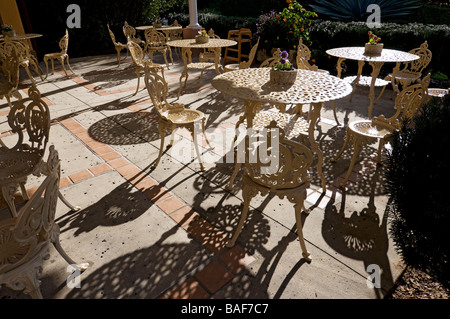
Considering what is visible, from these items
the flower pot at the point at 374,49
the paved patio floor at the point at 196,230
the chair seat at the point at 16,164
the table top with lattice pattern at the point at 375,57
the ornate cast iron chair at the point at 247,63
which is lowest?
the paved patio floor at the point at 196,230

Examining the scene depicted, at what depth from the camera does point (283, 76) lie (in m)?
2.72

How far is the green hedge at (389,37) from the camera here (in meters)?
5.89

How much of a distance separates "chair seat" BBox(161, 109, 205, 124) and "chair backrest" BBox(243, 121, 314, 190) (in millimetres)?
1222

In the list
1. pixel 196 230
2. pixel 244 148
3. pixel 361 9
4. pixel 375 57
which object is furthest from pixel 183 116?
pixel 361 9

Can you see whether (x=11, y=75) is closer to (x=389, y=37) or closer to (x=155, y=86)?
(x=155, y=86)

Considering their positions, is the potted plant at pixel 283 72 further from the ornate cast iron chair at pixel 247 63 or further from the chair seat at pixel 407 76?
the chair seat at pixel 407 76

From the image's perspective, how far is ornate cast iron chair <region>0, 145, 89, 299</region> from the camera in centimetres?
137

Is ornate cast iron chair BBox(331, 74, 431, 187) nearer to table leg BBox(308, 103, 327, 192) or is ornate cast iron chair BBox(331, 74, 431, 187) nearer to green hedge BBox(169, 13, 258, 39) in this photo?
table leg BBox(308, 103, 327, 192)

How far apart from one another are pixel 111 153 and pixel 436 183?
128 inches

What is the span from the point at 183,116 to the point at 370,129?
2.01 m

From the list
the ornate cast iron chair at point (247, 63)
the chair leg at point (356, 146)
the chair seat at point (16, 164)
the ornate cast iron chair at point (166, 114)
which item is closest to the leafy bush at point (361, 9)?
the ornate cast iron chair at point (247, 63)

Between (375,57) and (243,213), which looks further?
(375,57)

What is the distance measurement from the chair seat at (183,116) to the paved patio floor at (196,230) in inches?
20.4
